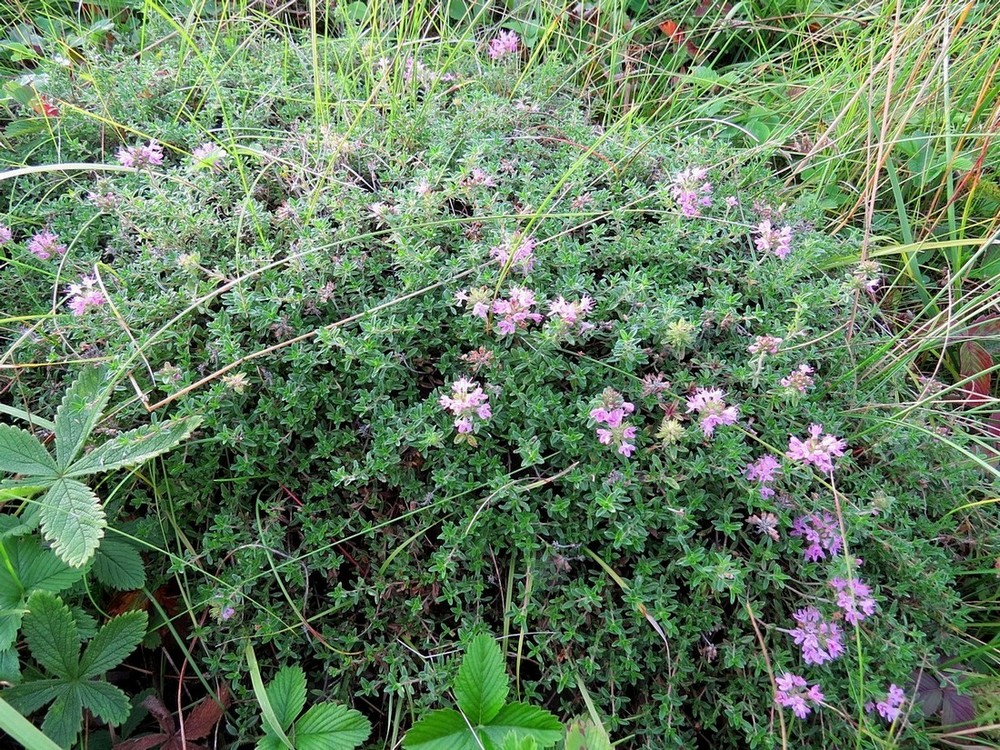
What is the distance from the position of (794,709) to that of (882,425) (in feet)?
2.77

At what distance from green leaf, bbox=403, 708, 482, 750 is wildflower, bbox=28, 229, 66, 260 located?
5.68ft

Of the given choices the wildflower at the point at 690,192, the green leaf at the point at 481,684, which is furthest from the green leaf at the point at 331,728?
the wildflower at the point at 690,192

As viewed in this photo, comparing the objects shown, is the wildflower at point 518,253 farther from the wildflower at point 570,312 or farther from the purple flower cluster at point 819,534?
the purple flower cluster at point 819,534

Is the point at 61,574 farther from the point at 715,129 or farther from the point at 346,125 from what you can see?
the point at 715,129

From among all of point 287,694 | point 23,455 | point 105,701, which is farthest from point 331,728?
point 23,455

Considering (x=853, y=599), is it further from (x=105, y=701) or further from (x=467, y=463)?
(x=105, y=701)

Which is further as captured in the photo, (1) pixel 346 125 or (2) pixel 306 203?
(1) pixel 346 125

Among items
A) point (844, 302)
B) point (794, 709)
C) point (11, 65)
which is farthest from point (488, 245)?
point (11, 65)

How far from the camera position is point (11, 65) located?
3023mm

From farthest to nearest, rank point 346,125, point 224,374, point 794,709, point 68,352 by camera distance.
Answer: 1. point 346,125
2. point 68,352
3. point 224,374
4. point 794,709

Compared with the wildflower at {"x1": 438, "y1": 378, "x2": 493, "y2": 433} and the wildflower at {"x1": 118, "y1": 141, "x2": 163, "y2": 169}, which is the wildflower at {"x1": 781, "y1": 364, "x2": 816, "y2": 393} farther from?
the wildflower at {"x1": 118, "y1": 141, "x2": 163, "y2": 169}

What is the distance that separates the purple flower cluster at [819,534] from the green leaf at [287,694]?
1274 millimetres

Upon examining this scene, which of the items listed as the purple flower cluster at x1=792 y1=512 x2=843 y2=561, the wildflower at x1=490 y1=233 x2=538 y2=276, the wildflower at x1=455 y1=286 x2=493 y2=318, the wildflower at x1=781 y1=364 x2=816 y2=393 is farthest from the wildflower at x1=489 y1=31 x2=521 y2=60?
the purple flower cluster at x1=792 y1=512 x2=843 y2=561

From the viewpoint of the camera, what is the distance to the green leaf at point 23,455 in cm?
151
